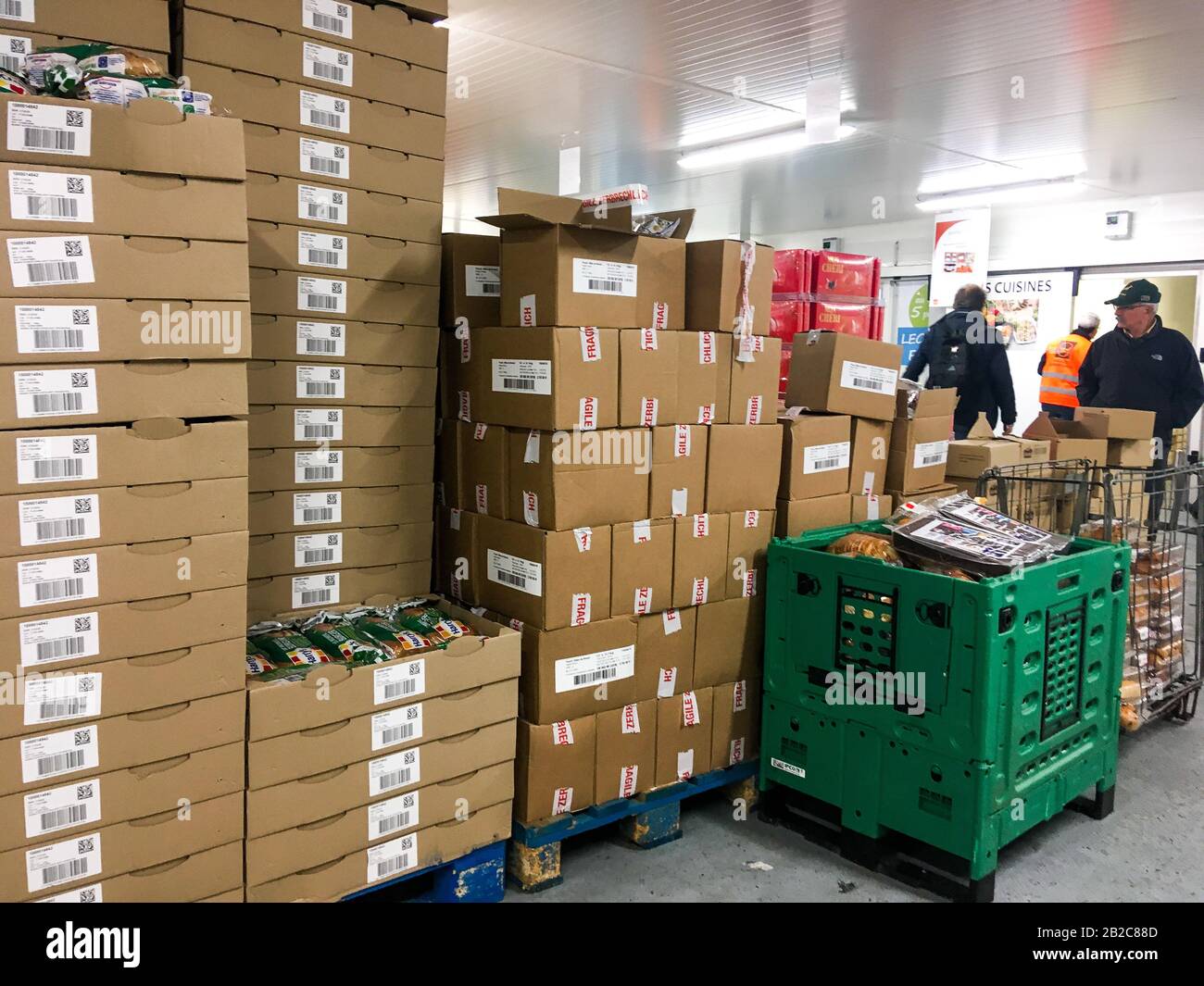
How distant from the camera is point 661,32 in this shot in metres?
5.05

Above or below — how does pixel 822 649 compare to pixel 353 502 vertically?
below

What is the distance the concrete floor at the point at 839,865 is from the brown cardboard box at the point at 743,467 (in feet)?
3.51

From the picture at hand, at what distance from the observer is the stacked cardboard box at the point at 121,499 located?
1.86 m

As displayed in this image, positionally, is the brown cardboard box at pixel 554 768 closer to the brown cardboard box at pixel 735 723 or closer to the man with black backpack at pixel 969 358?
the brown cardboard box at pixel 735 723

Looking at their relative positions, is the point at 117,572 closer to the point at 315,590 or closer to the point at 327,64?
the point at 315,590

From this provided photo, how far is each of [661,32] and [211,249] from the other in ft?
12.3

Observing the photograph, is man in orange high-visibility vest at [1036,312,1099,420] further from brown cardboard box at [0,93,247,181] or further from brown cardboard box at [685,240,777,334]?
brown cardboard box at [0,93,247,181]

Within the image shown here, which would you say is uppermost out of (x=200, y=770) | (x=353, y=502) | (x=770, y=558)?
(x=353, y=502)

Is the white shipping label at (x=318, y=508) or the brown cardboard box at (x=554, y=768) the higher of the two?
the white shipping label at (x=318, y=508)

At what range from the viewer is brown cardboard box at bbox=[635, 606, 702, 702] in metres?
2.93

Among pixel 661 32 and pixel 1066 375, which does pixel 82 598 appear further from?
pixel 1066 375

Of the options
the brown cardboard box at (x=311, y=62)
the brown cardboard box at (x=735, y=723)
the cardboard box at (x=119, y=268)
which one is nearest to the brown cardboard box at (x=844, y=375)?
the brown cardboard box at (x=735, y=723)

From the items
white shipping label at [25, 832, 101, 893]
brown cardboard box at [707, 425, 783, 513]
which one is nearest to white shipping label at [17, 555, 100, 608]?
white shipping label at [25, 832, 101, 893]
